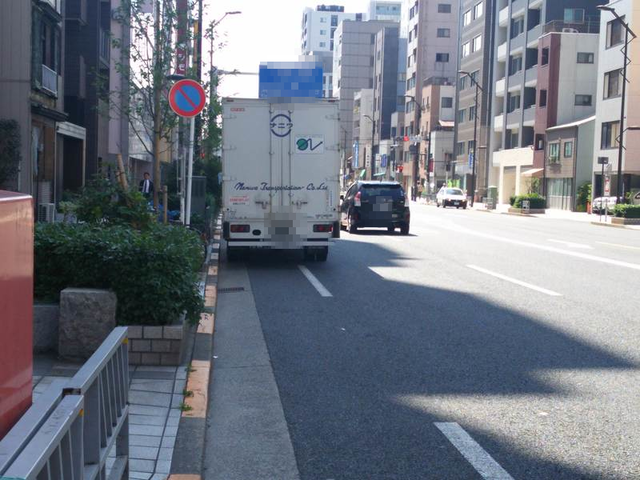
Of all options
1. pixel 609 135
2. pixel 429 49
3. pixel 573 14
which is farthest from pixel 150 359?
pixel 429 49

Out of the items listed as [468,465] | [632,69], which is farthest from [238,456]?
[632,69]

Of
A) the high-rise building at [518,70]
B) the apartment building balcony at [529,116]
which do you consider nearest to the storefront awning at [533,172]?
the high-rise building at [518,70]

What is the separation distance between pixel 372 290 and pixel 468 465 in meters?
8.13

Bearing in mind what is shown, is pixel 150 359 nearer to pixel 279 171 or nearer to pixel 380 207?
pixel 279 171

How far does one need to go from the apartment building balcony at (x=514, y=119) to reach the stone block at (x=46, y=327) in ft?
223

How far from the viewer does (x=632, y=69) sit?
171 ft

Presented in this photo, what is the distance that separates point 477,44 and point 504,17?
10.1 m

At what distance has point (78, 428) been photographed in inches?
102

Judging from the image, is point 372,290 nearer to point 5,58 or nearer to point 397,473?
point 397,473

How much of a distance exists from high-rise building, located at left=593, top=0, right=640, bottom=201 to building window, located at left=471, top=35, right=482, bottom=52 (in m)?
28.5

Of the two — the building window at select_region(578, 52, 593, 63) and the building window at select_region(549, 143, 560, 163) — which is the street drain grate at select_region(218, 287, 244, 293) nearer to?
the building window at select_region(549, 143, 560, 163)

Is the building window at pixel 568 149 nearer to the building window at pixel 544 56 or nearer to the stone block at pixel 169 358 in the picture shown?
the building window at pixel 544 56

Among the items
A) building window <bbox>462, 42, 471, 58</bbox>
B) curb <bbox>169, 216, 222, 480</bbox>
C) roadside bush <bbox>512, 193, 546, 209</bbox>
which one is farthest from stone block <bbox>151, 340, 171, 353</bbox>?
building window <bbox>462, 42, 471, 58</bbox>

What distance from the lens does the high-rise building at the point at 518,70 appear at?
6631 cm
